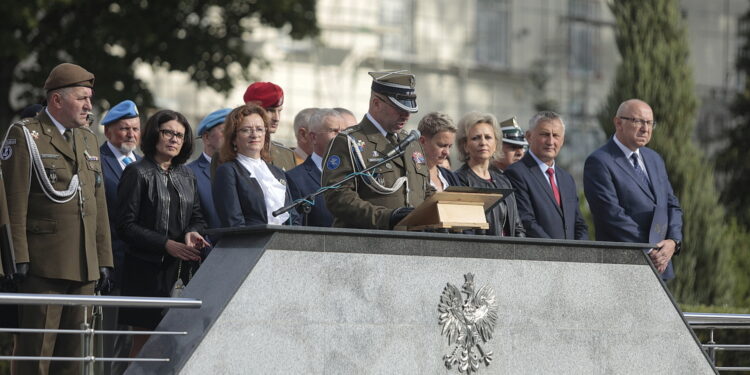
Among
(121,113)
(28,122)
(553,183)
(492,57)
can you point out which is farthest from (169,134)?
(492,57)

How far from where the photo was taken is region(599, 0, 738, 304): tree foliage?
1661cm

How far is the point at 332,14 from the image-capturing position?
113ft

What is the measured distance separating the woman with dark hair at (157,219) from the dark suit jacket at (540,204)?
7.51 feet

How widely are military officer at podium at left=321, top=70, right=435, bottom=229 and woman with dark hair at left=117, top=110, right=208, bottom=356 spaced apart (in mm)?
1149

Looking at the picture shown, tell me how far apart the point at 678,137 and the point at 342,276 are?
11.4 meters

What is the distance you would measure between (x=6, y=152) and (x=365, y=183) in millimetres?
2048

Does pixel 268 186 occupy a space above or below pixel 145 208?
above

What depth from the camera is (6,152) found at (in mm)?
7820

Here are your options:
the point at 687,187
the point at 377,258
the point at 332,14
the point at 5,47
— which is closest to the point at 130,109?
the point at 377,258

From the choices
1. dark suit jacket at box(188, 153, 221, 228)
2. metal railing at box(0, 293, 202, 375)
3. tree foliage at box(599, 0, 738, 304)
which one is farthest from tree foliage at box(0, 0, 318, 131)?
metal railing at box(0, 293, 202, 375)

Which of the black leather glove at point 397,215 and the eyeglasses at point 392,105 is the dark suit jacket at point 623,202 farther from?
the black leather glove at point 397,215

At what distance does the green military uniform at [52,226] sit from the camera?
7.66 m

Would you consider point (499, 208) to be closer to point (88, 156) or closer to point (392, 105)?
point (392, 105)

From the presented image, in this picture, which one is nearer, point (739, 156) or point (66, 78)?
point (66, 78)
